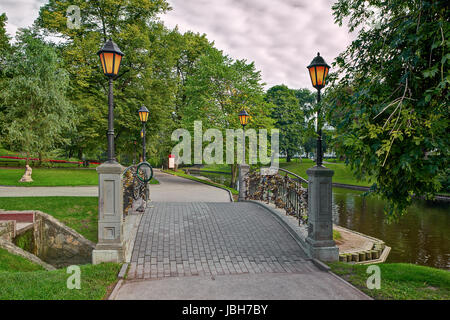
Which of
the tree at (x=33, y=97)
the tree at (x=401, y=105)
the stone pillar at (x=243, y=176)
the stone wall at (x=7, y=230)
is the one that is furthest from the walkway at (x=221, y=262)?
the tree at (x=33, y=97)

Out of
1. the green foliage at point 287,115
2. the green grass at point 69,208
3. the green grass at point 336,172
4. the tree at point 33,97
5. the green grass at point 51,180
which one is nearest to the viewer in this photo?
the green grass at point 69,208

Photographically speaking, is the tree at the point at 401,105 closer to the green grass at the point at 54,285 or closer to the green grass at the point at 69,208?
the green grass at the point at 54,285

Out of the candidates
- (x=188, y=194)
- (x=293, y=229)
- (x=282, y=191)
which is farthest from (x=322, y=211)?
(x=188, y=194)

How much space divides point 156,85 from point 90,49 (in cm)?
581

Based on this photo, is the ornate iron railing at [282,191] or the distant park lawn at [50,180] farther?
the distant park lawn at [50,180]

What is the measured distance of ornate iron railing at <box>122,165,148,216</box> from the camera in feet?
29.2

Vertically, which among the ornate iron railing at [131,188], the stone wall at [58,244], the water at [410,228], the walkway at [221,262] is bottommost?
the water at [410,228]

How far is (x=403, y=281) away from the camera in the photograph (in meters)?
4.97

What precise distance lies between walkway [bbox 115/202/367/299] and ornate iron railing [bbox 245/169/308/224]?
0.80m

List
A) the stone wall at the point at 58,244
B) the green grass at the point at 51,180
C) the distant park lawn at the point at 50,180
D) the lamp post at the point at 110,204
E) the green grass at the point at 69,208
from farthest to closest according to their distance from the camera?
the green grass at the point at 51,180, the distant park lawn at the point at 50,180, the green grass at the point at 69,208, the stone wall at the point at 58,244, the lamp post at the point at 110,204

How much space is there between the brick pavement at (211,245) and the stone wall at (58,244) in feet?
7.18

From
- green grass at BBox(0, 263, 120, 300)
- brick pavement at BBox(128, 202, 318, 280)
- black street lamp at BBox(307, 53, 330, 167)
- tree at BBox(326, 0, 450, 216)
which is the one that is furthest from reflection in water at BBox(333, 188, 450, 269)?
green grass at BBox(0, 263, 120, 300)

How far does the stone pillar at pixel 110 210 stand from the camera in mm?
5809

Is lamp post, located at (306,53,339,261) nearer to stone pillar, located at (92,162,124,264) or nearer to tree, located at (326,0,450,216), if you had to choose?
tree, located at (326,0,450,216)
